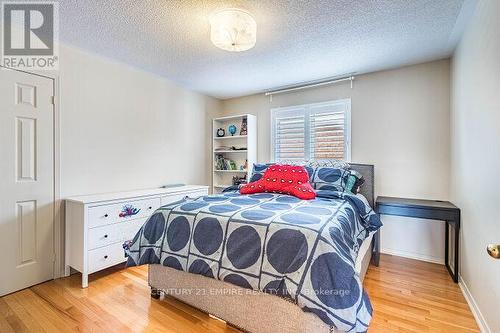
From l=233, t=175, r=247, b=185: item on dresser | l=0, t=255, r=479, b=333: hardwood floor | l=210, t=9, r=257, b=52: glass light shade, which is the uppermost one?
l=210, t=9, r=257, b=52: glass light shade

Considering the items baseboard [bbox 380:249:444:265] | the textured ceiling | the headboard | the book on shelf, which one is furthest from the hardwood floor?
the textured ceiling

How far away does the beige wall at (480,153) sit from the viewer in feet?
4.69

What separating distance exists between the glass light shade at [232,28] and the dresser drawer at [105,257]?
6.95ft

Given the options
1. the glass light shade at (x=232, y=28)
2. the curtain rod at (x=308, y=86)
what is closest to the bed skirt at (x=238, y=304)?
the glass light shade at (x=232, y=28)

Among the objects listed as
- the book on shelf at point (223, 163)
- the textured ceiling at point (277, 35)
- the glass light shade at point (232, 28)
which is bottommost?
the book on shelf at point (223, 163)

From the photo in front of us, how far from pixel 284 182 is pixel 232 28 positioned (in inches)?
59.5

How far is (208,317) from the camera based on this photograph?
1.74 meters

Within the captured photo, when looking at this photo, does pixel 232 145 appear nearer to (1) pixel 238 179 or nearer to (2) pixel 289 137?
(1) pixel 238 179

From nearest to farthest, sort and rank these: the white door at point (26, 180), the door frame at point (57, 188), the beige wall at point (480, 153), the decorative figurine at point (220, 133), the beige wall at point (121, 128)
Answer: the beige wall at point (480, 153) < the white door at point (26, 180) < the door frame at point (57, 188) < the beige wall at point (121, 128) < the decorative figurine at point (220, 133)

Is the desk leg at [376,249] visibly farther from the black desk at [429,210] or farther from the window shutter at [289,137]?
the window shutter at [289,137]

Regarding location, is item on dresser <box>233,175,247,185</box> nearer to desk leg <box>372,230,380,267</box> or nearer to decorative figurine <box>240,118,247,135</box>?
decorative figurine <box>240,118,247,135</box>

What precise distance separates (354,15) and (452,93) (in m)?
1.51

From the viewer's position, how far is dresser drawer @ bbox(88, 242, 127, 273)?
2244 mm

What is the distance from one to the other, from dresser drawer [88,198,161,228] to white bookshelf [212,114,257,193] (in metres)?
1.53
